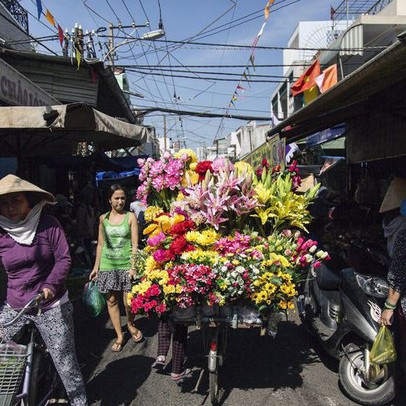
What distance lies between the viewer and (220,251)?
3221mm

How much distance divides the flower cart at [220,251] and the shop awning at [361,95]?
107 cm

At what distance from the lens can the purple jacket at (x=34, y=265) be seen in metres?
2.90

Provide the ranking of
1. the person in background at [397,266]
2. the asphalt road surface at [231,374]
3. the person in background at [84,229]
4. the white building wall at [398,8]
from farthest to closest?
1. the white building wall at [398,8]
2. the person in background at [84,229]
3. the asphalt road surface at [231,374]
4. the person in background at [397,266]

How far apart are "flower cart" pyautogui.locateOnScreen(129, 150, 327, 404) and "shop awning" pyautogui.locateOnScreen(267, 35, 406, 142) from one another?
1072 millimetres

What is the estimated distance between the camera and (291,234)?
3549 mm

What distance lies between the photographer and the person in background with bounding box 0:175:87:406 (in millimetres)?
2893

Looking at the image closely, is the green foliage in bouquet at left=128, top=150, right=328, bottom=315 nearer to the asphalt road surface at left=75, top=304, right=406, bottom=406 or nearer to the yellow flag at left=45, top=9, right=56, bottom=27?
the asphalt road surface at left=75, top=304, right=406, bottom=406

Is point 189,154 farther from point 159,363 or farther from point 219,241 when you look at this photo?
point 159,363

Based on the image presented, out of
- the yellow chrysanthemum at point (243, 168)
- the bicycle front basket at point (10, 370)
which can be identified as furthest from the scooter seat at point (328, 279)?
the bicycle front basket at point (10, 370)

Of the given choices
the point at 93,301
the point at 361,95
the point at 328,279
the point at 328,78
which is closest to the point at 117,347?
the point at 93,301

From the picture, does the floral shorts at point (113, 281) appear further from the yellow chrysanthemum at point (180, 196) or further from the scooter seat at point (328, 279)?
the scooter seat at point (328, 279)

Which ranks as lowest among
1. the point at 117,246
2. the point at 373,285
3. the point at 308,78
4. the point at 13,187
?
the point at 373,285

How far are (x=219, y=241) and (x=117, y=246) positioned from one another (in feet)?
5.75

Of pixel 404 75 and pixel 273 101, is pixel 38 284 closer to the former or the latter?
pixel 404 75
